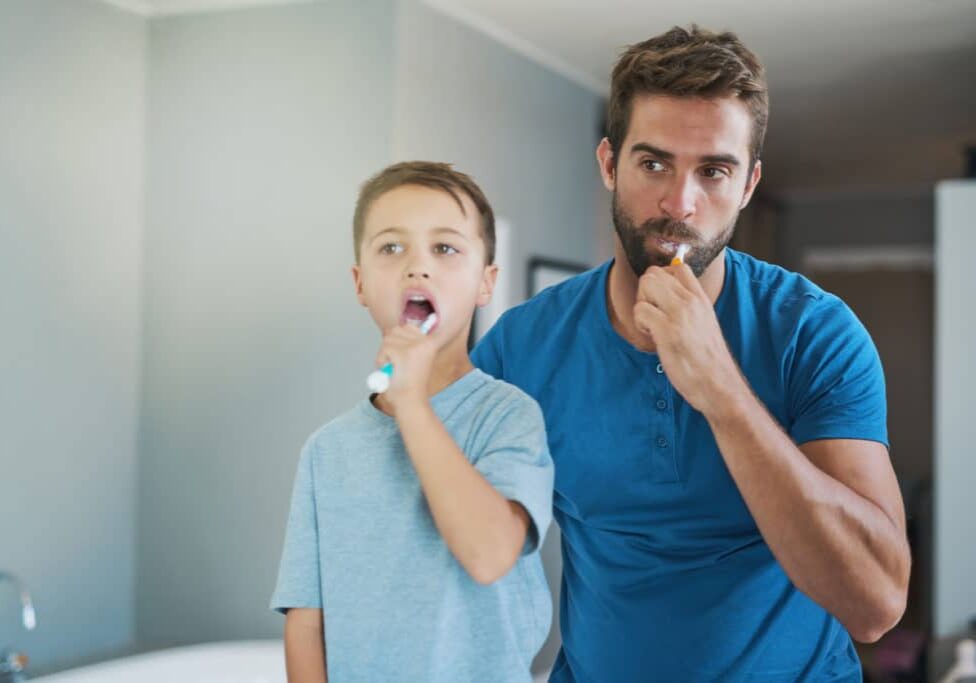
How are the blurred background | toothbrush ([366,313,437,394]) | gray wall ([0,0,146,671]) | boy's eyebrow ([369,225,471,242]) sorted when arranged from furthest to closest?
the blurred background → gray wall ([0,0,146,671]) → boy's eyebrow ([369,225,471,242]) → toothbrush ([366,313,437,394])

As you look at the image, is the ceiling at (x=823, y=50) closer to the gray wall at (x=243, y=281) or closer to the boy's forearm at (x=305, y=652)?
the gray wall at (x=243, y=281)

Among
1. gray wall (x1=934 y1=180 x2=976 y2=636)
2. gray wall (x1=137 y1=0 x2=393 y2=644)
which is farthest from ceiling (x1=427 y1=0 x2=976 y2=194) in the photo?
gray wall (x1=934 y1=180 x2=976 y2=636)

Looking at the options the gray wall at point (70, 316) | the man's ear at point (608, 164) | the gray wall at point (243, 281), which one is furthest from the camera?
the gray wall at point (243, 281)

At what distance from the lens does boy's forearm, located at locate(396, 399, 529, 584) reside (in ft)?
2.74

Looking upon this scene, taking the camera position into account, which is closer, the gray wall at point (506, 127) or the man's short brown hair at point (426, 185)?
the man's short brown hair at point (426, 185)

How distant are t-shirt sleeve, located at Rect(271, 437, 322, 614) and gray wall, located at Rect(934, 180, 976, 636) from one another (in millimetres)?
3327

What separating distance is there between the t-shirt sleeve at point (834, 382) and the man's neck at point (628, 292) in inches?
4.9

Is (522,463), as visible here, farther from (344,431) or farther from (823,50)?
(823,50)

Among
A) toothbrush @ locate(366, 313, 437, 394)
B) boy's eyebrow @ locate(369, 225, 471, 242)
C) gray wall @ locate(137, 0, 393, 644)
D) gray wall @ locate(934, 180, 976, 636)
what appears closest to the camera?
toothbrush @ locate(366, 313, 437, 394)

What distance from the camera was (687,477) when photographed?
1201 mm

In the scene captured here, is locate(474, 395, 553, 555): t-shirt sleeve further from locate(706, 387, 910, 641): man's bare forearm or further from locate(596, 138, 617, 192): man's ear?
locate(596, 138, 617, 192): man's ear

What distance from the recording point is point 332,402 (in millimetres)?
3170

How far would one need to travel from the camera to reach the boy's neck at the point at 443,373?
98 cm

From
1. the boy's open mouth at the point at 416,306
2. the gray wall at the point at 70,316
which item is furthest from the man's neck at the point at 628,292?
the gray wall at the point at 70,316
